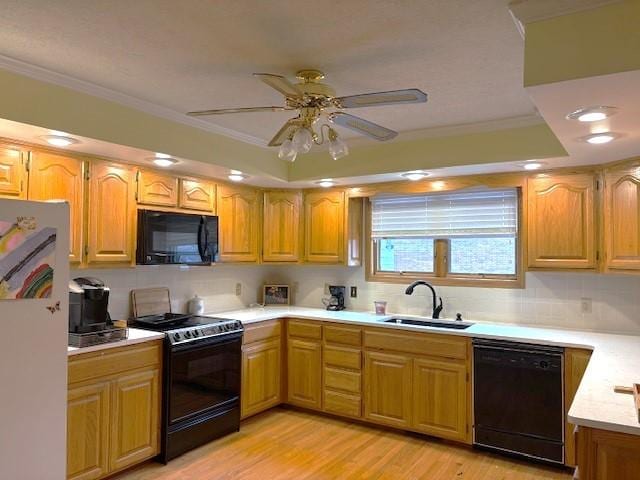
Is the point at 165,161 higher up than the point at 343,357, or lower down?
higher up

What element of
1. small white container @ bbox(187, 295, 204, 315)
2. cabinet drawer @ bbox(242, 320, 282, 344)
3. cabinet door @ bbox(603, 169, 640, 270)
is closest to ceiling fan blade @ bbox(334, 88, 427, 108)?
cabinet door @ bbox(603, 169, 640, 270)

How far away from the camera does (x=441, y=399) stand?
352cm

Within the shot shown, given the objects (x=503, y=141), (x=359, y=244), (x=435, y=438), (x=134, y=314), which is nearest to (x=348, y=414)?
(x=435, y=438)

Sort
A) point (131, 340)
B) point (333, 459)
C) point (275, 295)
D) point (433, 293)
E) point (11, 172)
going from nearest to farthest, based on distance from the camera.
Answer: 1. point (11, 172)
2. point (131, 340)
3. point (333, 459)
4. point (433, 293)
5. point (275, 295)

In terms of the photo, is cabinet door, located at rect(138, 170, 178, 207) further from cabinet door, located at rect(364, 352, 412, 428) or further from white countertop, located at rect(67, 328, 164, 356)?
cabinet door, located at rect(364, 352, 412, 428)

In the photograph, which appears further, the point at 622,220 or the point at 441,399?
the point at 441,399

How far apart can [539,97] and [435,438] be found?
2.75 m

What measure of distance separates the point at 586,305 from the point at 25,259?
3.67 m

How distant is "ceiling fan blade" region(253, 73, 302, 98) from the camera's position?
189 cm

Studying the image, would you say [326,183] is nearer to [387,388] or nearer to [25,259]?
[387,388]

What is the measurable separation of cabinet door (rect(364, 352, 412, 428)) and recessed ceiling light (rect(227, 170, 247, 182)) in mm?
1809

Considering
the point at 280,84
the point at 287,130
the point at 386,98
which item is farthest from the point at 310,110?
the point at 386,98

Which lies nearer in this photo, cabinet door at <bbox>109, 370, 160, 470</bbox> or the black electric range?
cabinet door at <bbox>109, 370, 160, 470</bbox>

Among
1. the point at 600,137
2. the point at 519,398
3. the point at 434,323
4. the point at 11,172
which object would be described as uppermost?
the point at 600,137
